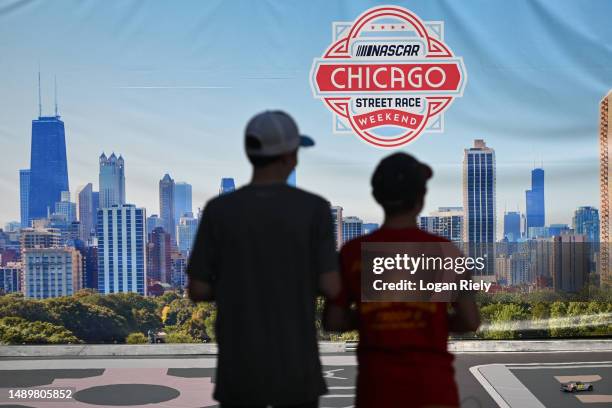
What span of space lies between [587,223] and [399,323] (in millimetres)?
3085

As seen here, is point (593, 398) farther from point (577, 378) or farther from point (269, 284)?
point (269, 284)

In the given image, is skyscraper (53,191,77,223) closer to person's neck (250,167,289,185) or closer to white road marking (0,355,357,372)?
white road marking (0,355,357,372)

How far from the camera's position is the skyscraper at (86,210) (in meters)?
4.36

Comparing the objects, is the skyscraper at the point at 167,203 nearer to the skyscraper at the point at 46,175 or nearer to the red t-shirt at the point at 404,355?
the skyscraper at the point at 46,175

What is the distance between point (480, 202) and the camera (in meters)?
4.31

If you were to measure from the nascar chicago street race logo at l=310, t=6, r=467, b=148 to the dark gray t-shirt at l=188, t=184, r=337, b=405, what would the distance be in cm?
215

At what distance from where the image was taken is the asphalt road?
12.2ft

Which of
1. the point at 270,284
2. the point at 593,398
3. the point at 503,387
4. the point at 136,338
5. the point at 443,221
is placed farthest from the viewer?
the point at 136,338

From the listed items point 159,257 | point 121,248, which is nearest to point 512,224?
point 159,257

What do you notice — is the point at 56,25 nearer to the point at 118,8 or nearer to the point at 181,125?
the point at 118,8

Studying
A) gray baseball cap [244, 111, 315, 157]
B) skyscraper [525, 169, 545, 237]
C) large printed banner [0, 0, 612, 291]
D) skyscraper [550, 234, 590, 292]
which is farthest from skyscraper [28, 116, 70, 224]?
gray baseball cap [244, 111, 315, 157]

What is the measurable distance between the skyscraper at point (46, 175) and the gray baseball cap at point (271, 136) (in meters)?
2.99

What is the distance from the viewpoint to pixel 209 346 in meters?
4.79

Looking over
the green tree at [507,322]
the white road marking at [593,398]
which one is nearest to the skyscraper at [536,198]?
the green tree at [507,322]
